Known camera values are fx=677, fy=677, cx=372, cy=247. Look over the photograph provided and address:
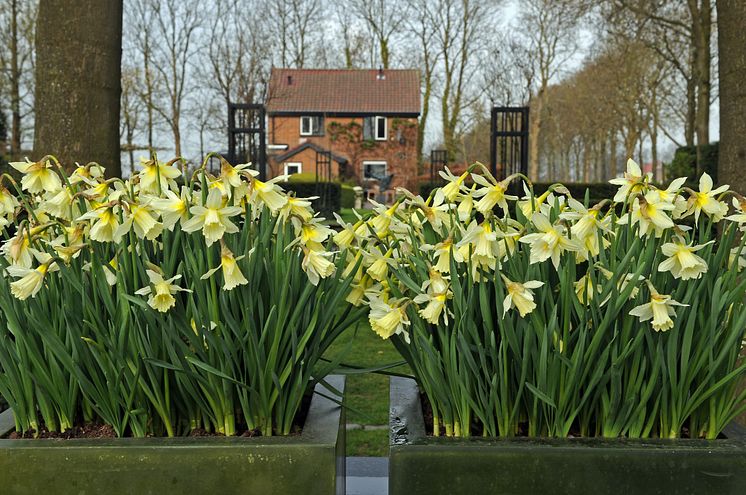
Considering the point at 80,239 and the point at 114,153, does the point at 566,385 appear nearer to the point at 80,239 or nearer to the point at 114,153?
the point at 80,239

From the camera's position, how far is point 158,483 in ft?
3.99

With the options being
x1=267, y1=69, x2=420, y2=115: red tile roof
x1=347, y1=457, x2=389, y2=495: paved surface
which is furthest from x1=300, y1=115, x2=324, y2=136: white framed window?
x1=347, y1=457, x2=389, y2=495: paved surface

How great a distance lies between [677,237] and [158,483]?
109 cm

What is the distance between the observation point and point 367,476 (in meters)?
1.82

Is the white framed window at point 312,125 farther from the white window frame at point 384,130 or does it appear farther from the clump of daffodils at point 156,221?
the clump of daffodils at point 156,221

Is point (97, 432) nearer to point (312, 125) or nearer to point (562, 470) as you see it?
point (562, 470)

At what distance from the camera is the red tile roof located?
29.5 metres

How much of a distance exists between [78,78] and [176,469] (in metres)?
2.98

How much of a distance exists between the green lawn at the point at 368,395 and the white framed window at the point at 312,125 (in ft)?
81.6

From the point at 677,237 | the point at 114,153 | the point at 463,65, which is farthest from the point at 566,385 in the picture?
the point at 463,65

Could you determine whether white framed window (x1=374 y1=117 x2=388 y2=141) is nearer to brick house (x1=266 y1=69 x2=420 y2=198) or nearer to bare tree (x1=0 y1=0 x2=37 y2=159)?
brick house (x1=266 y1=69 x2=420 y2=198)

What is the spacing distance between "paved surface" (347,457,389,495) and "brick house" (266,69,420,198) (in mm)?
27341

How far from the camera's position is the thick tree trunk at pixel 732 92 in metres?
2.72

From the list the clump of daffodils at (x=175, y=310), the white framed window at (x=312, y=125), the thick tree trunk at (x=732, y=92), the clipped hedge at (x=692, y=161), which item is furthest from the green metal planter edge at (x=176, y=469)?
the white framed window at (x=312, y=125)
